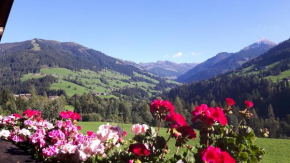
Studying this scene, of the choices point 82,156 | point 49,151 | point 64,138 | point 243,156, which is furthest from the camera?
point 64,138

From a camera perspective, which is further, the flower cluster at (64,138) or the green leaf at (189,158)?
the flower cluster at (64,138)

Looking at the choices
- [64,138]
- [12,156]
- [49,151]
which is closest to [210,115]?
[49,151]

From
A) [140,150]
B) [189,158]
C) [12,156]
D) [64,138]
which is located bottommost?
[12,156]

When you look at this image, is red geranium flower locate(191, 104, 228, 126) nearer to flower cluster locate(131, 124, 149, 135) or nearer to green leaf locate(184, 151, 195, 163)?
green leaf locate(184, 151, 195, 163)

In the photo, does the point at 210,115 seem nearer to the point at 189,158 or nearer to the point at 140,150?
the point at 189,158

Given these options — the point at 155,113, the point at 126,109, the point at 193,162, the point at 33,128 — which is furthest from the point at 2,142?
the point at 126,109

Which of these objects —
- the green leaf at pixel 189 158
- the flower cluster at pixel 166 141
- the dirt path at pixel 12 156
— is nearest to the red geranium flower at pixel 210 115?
the flower cluster at pixel 166 141

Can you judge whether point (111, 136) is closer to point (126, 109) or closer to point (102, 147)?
point (102, 147)

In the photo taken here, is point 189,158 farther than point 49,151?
No

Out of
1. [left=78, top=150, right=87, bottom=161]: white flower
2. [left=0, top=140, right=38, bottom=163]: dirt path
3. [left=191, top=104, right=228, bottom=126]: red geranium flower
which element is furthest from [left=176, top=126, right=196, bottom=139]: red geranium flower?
[left=0, top=140, right=38, bottom=163]: dirt path

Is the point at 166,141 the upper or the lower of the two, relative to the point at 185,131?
lower

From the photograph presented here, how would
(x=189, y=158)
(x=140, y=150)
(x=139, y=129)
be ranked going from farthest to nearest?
(x=139, y=129) → (x=189, y=158) → (x=140, y=150)

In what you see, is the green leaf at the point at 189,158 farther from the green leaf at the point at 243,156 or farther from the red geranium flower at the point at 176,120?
the green leaf at the point at 243,156

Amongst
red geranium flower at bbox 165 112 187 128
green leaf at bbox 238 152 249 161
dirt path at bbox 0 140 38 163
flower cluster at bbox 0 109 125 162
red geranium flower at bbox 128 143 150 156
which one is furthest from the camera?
dirt path at bbox 0 140 38 163
